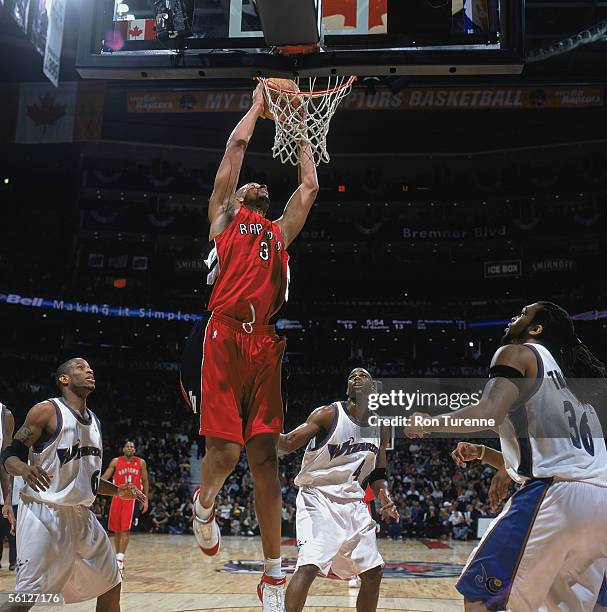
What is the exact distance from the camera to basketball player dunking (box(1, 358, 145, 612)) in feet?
16.1

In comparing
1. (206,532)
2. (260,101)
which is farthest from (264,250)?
(206,532)

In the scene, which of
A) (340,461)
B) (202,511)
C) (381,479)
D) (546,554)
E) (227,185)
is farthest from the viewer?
(381,479)

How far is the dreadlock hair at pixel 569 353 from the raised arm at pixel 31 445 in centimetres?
323

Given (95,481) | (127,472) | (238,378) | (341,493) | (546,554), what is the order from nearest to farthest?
(546,554)
(238,378)
(95,481)
(341,493)
(127,472)

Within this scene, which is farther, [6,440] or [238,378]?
[6,440]

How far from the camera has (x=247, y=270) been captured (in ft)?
13.7

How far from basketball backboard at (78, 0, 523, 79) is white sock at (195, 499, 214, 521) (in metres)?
2.91

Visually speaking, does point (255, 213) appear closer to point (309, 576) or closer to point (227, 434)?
point (227, 434)

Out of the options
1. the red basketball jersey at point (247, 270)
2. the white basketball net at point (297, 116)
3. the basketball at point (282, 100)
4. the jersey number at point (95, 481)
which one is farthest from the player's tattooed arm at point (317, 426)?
the basketball at point (282, 100)

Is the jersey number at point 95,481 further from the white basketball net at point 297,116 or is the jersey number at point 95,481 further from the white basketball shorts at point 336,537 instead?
the white basketball net at point 297,116

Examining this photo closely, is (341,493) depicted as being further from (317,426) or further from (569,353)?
(569,353)

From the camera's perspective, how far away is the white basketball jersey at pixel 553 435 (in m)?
3.53

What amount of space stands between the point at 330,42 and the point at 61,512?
3844mm

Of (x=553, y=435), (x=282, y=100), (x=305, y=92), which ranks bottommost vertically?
(x=553, y=435)
